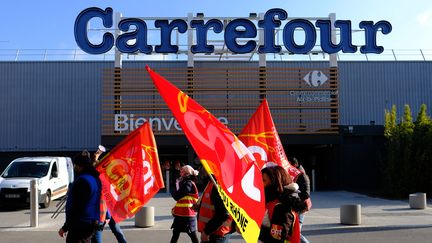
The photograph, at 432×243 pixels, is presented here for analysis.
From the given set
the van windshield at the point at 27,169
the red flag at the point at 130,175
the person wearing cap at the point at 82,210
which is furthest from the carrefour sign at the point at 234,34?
the person wearing cap at the point at 82,210

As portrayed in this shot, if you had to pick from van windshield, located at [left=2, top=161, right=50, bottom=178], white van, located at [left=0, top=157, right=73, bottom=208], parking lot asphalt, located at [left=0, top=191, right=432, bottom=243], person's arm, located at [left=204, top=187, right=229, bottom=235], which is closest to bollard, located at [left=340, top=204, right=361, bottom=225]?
parking lot asphalt, located at [left=0, top=191, right=432, bottom=243]

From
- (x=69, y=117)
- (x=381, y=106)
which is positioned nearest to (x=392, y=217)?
(x=381, y=106)

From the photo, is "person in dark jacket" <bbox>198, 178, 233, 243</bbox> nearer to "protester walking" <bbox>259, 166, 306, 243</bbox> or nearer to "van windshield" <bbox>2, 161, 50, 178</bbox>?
"protester walking" <bbox>259, 166, 306, 243</bbox>

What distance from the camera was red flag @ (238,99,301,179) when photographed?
7.76 m

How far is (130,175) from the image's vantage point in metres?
8.43

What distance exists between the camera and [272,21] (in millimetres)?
26109

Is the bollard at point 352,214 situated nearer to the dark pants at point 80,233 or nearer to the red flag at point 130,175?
the red flag at point 130,175

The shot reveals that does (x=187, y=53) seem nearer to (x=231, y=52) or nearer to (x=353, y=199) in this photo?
(x=231, y=52)

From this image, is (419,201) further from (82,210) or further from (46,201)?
(82,210)

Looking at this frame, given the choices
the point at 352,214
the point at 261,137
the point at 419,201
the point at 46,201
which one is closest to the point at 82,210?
the point at 261,137

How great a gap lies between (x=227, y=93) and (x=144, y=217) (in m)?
14.9

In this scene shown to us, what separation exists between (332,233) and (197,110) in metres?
7.58

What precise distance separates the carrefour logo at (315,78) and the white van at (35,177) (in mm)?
13115

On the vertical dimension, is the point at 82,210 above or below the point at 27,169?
above
